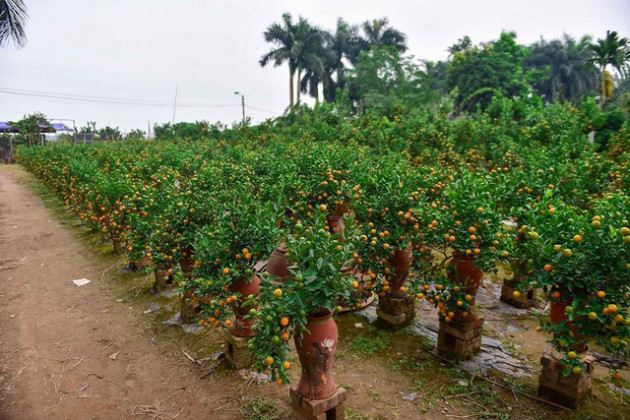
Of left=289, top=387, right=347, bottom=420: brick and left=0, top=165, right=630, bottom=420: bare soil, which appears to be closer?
left=289, top=387, right=347, bottom=420: brick

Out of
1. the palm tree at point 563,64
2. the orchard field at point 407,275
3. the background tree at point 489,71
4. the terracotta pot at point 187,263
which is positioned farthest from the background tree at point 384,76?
the terracotta pot at point 187,263

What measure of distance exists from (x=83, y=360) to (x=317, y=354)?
2.85 metres

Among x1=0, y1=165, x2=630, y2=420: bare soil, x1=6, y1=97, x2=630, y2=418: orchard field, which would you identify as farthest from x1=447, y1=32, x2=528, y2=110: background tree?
x1=0, y1=165, x2=630, y2=420: bare soil

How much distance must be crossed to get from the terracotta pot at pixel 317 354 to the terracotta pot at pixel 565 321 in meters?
1.69

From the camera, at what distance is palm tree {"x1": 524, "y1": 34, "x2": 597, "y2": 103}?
36.8 meters

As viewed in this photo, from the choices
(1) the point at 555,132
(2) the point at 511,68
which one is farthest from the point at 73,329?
(2) the point at 511,68

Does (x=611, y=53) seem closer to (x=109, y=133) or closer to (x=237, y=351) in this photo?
(x=237, y=351)

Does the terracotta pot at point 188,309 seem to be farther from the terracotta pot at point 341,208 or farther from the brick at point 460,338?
the brick at point 460,338

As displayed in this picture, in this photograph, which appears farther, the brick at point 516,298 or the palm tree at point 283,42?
the palm tree at point 283,42

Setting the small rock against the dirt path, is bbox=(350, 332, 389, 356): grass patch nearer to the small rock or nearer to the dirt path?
the small rock

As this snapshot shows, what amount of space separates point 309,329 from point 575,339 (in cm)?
199

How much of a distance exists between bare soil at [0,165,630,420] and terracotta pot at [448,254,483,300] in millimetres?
810

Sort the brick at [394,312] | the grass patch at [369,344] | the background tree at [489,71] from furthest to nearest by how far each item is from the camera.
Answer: the background tree at [489,71], the brick at [394,312], the grass patch at [369,344]

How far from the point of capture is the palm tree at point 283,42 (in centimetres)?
2962
